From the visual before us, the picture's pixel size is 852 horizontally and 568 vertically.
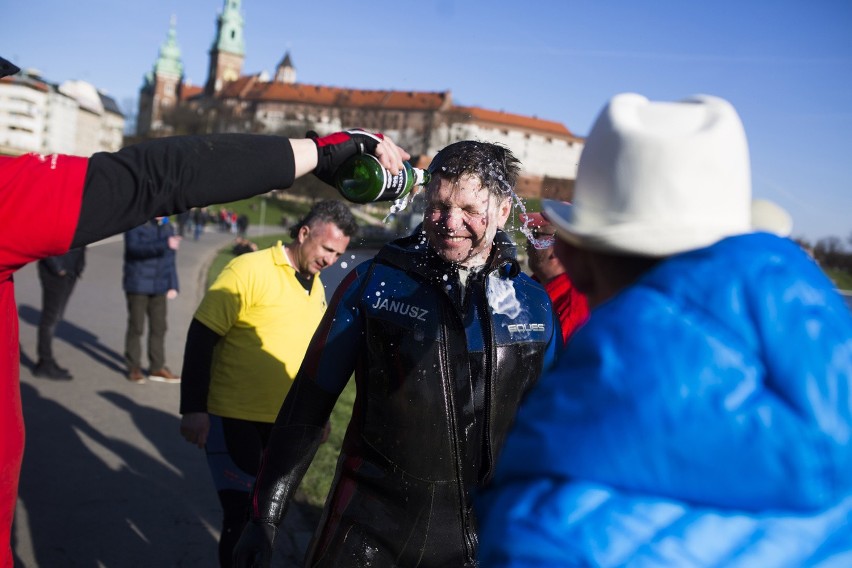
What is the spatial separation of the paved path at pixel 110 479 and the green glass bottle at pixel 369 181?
3.20 meters

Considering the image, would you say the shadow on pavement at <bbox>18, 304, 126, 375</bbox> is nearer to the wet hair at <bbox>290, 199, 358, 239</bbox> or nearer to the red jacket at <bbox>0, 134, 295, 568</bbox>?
the wet hair at <bbox>290, 199, 358, 239</bbox>

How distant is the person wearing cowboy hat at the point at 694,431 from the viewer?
1.12 m

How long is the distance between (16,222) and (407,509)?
1.52 meters

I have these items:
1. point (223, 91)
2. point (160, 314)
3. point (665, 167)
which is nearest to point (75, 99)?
point (223, 91)

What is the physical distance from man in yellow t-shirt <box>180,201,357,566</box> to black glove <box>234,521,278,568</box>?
0.97 metres

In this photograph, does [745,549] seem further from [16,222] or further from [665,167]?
[16,222]

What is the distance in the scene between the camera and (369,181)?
2.40 m

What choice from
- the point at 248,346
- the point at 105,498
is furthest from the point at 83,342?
the point at 248,346

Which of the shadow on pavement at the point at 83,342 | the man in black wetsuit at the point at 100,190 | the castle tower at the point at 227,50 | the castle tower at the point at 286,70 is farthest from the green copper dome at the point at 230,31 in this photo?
the man in black wetsuit at the point at 100,190

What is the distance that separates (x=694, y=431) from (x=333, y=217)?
331 centimetres

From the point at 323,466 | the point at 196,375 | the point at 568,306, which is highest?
the point at 568,306

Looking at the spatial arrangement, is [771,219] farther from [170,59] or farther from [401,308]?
[170,59]

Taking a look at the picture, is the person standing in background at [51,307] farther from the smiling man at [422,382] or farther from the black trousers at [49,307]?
the smiling man at [422,382]

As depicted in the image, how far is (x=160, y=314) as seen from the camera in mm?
9156
